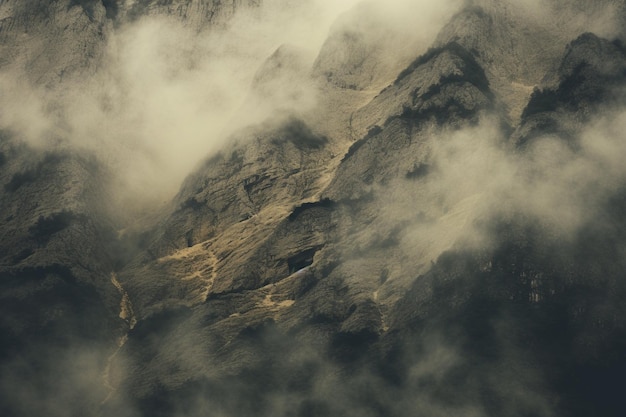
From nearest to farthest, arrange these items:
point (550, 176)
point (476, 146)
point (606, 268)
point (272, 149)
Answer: point (606, 268) → point (550, 176) → point (476, 146) → point (272, 149)

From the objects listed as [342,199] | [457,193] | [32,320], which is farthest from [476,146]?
[32,320]

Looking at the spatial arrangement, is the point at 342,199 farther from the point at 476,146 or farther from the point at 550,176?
the point at 550,176

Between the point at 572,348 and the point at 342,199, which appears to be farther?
the point at 342,199

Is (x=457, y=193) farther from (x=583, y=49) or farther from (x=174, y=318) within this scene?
(x=174, y=318)

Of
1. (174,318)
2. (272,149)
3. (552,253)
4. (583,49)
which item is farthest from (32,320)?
(583,49)

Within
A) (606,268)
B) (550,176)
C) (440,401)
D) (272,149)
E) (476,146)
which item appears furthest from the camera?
(272,149)

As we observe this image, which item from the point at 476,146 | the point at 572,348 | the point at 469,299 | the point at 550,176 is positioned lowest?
the point at 572,348

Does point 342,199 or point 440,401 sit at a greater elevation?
point 342,199
